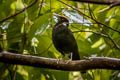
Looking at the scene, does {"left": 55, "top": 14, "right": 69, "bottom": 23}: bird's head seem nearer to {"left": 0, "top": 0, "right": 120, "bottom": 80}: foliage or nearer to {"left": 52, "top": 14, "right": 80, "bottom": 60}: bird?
{"left": 52, "top": 14, "right": 80, "bottom": 60}: bird

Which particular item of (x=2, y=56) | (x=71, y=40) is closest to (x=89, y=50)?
(x=71, y=40)

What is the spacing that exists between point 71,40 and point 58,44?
93mm

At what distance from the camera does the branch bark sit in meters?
1.24

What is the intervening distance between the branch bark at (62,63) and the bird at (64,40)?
675mm

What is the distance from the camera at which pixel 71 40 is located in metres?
1.99

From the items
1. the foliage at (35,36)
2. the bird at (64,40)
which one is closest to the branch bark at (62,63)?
the foliage at (35,36)

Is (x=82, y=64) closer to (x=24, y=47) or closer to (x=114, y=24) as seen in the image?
(x=24, y=47)

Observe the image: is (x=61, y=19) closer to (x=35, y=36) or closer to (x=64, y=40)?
(x=64, y=40)

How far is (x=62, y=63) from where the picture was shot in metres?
1.29

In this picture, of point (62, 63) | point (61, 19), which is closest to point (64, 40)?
point (61, 19)

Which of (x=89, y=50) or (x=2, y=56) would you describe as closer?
(x=2, y=56)

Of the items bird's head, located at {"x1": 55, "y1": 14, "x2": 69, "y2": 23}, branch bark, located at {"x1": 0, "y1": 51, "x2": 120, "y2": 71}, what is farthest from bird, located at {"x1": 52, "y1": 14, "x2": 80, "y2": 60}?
branch bark, located at {"x1": 0, "y1": 51, "x2": 120, "y2": 71}

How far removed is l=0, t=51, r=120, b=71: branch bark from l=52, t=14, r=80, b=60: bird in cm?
67

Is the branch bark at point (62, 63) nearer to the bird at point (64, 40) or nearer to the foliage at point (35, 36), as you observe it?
the foliage at point (35, 36)
